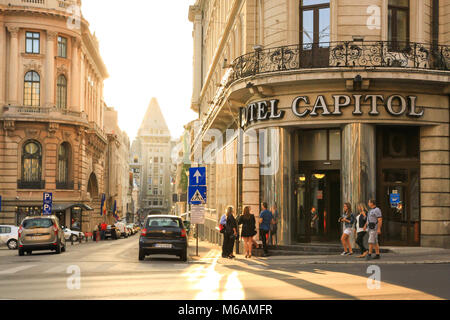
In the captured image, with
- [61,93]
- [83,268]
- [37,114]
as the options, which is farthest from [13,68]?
[83,268]

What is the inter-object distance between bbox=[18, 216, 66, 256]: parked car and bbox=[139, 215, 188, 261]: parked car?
278 inches

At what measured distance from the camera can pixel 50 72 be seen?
5572cm

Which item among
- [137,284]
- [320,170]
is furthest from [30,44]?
[137,284]

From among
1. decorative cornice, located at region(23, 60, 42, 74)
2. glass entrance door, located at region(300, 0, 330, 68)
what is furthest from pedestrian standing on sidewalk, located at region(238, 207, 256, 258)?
decorative cornice, located at region(23, 60, 42, 74)

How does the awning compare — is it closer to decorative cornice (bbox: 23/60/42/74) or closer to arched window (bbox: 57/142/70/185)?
arched window (bbox: 57/142/70/185)

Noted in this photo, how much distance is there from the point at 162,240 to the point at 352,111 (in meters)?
7.74

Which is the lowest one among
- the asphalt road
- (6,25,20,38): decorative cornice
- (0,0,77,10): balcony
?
the asphalt road

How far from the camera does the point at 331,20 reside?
23.2 m

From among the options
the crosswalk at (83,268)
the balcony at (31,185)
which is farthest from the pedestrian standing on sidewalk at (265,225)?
the balcony at (31,185)

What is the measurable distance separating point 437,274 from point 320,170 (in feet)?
33.3

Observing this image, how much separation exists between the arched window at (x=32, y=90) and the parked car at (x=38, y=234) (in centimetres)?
2963

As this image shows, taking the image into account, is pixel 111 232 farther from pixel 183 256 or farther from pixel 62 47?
pixel 183 256

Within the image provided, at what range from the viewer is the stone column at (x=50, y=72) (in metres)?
55.5

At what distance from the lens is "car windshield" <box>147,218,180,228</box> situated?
22.4m
